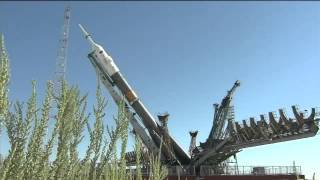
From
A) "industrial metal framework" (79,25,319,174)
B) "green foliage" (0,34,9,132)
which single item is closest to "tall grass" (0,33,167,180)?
"green foliage" (0,34,9,132)

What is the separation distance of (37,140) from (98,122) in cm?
196

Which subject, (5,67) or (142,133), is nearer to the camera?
(5,67)

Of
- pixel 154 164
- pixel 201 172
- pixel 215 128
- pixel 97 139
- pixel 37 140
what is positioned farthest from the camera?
pixel 215 128

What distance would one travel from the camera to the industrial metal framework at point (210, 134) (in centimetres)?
5244

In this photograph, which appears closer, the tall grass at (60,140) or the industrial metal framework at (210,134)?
the tall grass at (60,140)

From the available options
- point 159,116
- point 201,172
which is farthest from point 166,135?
point 201,172

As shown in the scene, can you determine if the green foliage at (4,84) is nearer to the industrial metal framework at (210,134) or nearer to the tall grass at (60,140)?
the tall grass at (60,140)

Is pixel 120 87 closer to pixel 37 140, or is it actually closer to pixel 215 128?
pixel 215 128

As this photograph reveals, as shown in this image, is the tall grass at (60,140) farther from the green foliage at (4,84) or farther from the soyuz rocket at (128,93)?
the soyuz rocket at (128,93)

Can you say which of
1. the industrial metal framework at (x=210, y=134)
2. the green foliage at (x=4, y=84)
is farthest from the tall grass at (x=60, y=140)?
the industrial metal framework at (x=210, y=134)

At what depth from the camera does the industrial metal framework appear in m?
52.4

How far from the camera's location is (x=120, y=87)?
2237 inches

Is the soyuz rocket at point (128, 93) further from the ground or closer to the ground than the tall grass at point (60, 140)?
further from the ground

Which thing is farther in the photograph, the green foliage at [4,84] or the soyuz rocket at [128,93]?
the soyuz rocket at [128,93]
